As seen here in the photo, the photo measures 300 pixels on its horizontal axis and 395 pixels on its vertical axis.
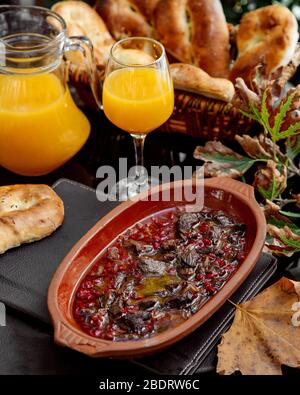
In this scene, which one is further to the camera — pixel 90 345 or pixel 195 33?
pixel 195 33

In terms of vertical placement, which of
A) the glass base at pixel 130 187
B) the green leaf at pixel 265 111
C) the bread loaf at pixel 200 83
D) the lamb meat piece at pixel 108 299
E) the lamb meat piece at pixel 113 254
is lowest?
the glass base at pixel 130 187

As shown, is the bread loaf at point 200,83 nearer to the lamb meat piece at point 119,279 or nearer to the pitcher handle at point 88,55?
the pitcher handle at point 88,55

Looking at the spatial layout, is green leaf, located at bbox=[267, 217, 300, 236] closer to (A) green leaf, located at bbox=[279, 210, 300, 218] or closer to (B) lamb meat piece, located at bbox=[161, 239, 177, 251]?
(A) green leaf, located at bbox=[279, 210, 300, 218]

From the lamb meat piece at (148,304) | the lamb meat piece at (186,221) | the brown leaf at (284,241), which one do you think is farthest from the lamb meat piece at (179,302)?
the brown leaf at (284,241)

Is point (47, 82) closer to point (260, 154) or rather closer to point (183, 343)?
point (260, 154)

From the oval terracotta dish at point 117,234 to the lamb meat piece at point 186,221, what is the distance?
5cm

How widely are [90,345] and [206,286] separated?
315 millimetres

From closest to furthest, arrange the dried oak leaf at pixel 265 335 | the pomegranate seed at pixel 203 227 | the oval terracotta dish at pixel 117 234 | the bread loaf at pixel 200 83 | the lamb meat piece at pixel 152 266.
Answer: the oval terracotta dish at pixel 117 234
the dried oak leaf at pixel 265 335
the lamb meat piece at pixel 152 266
the pomegranate seed at pixel 203 227
the bread loaf at pixel 200 83

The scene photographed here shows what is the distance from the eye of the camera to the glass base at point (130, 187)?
2.15 m

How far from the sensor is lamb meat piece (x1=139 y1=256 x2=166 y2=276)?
1.63 m

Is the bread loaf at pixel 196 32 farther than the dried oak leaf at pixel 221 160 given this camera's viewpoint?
Yes

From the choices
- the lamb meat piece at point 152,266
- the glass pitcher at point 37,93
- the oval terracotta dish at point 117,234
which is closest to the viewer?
the oval terracotta dish at point 117,234

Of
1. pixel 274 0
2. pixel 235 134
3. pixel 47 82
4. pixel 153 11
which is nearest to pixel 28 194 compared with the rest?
pixel 47 82
